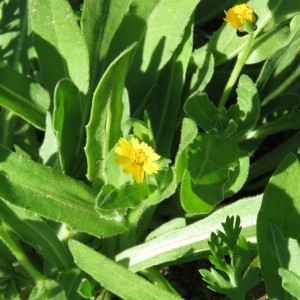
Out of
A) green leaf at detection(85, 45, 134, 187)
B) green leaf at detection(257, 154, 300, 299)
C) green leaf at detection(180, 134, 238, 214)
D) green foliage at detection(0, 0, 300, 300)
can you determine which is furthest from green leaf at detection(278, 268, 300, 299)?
green leaf at detection(85, 45, 134, 187)

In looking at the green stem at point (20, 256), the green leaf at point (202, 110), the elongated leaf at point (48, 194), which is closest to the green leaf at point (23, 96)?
the elongated leaf at point (48, 194)

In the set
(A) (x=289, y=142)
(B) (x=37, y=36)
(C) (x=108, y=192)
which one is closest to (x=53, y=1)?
(B) (x=37, y=36)

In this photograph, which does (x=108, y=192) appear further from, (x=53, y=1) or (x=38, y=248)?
(x=53, y=1)

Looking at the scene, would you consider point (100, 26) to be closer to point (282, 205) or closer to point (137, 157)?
point (137, 157)

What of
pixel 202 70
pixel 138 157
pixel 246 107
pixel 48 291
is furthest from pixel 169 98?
pixel 48 291

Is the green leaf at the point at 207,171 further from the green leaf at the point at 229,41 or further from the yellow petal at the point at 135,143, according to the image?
the green leaf at the point at 229,41

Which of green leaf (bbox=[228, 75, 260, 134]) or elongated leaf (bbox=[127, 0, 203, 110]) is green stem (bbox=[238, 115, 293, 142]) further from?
elongated leaf (bbox=[127, 0, 203, 110])
